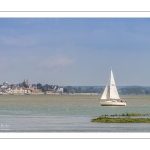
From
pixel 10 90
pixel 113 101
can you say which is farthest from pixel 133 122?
pixel 10 90

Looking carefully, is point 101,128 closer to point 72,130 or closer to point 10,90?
point 72,130

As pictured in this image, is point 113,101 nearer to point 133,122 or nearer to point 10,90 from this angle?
point 133,122

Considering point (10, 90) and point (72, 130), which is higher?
point (10, 90)

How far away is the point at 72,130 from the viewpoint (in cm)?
3069
